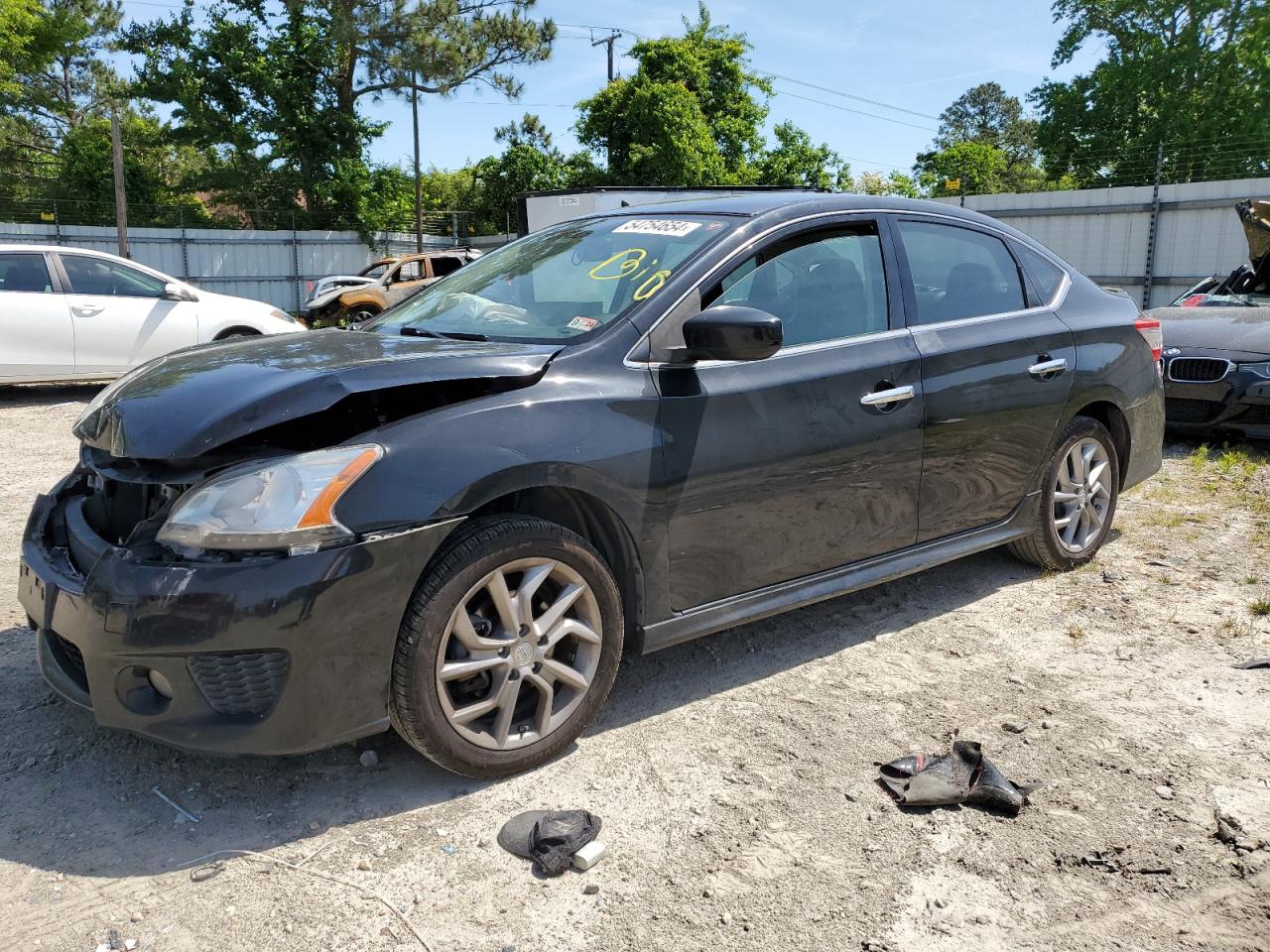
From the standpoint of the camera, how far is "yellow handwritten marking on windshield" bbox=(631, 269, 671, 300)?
321 centimetres

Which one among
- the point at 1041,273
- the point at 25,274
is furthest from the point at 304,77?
the point at 1041,273

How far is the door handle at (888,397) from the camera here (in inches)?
139

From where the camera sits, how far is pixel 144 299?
1000 centimetres

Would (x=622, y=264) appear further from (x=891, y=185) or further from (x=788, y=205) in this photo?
(x=891, y=185)

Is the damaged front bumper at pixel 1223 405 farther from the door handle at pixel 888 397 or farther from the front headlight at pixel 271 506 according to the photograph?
the front headlight at pixel 271 506

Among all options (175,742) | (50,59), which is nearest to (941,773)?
(175,742)

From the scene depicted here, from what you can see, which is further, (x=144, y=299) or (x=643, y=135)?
(x=643, y=135)

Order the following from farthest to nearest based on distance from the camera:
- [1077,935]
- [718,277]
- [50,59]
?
[50,59] → [718,277] → [1077,935]

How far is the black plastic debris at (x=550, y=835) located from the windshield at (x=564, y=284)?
4.64 ft

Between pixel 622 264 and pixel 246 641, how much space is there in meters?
1.76

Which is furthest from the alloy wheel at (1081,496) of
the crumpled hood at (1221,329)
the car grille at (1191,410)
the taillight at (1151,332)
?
the car grille at (1191,410)

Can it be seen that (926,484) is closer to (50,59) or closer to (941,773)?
(941,773)

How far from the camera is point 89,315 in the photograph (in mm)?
9727

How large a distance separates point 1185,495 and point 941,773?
165 inches
